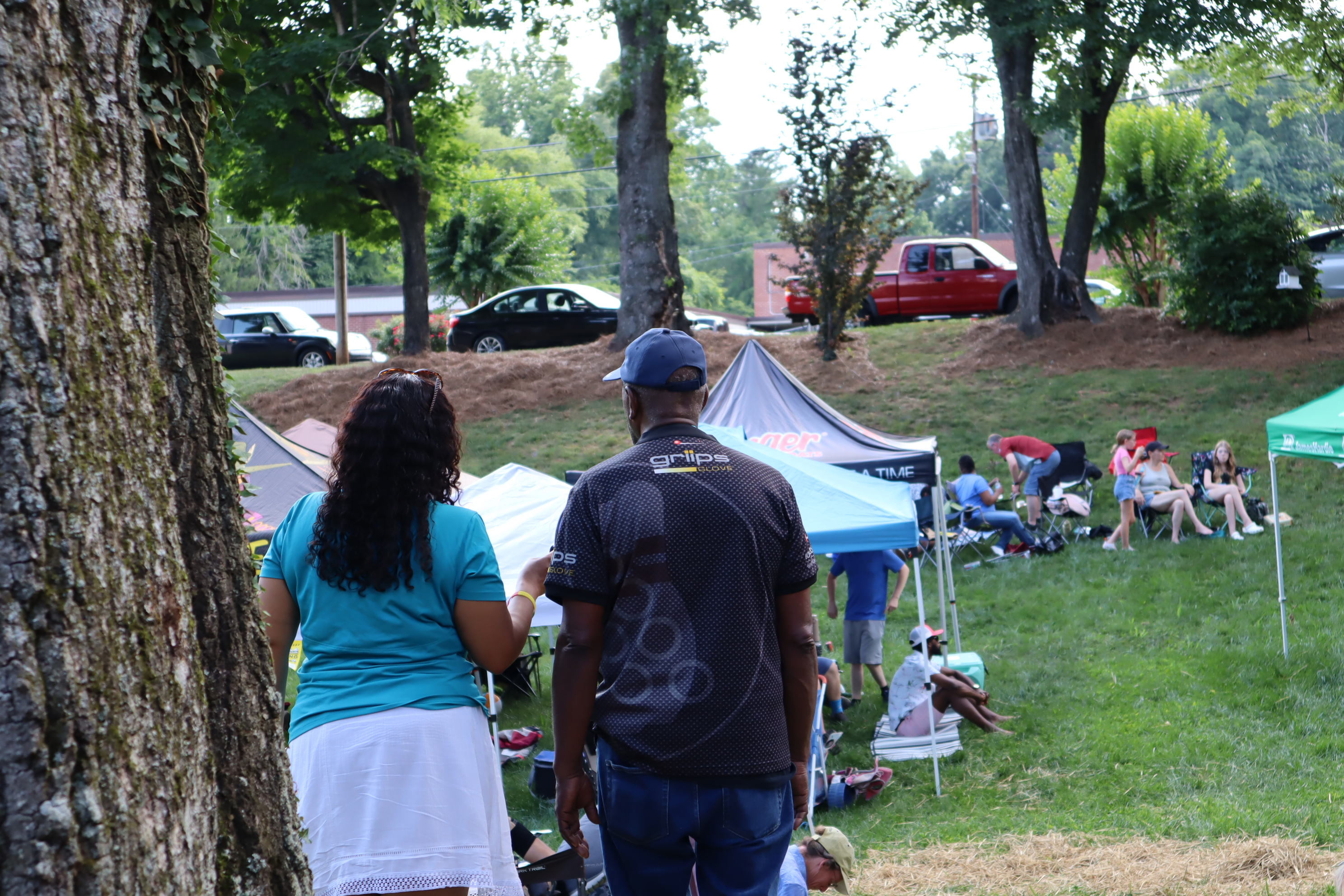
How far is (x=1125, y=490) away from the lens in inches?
516

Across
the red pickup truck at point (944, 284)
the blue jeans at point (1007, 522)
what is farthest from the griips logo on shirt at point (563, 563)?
the red pickup truck at point (944, 284)

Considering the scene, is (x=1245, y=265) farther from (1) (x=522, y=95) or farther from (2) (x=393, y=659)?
(1) (x=522, y=95)

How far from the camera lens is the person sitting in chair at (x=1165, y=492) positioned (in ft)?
42.5

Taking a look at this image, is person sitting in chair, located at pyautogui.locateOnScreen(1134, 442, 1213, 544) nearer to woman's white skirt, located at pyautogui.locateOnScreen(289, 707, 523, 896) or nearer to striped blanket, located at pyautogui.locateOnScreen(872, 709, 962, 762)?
striped blanket, located at pyautogui.locateOnScreen(872, 709, 962, 762)

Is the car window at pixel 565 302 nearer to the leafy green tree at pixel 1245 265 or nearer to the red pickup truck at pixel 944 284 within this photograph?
the red pickup truck at pixel 944 284

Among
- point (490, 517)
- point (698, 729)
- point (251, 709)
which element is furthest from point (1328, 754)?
point (251, 709)

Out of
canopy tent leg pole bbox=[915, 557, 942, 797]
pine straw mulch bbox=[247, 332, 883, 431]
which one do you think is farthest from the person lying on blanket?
pine straw mulch bbox=[247, 332, 883, 431]

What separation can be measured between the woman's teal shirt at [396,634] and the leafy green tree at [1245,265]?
17.8 m

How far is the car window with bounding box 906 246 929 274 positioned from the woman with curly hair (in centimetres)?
2136

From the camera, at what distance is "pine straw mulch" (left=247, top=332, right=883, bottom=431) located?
59.8 ft

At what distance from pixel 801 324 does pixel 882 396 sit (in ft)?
36.5

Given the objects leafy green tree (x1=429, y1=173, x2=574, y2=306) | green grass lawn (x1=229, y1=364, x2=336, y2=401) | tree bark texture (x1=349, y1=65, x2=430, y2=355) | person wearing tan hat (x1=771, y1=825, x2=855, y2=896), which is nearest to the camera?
person wearing tan hat (x1=771, y1=825, x2=855, y2=896)

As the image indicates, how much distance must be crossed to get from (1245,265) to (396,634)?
59.4 ft

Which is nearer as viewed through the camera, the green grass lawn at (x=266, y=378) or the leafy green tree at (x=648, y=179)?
the leafy green tree at (x=648, y=179)
